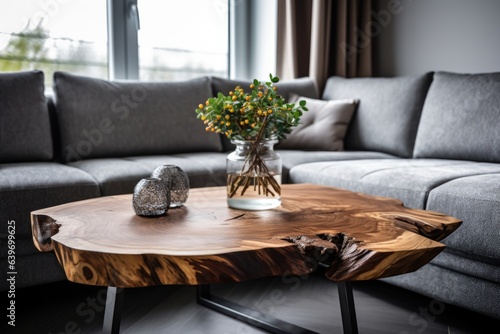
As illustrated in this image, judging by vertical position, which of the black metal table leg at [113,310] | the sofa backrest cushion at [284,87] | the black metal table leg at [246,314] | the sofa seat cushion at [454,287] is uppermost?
the sofa backrest cushion at [284,87]

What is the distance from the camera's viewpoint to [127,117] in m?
2.74

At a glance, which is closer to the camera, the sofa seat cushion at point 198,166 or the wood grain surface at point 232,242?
the wood grain surface at point 232,242

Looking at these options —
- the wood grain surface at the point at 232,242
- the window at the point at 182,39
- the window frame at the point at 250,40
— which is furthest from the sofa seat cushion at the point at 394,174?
the window frame at the point at 250,40

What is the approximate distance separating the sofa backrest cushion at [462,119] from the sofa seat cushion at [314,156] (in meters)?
0.27

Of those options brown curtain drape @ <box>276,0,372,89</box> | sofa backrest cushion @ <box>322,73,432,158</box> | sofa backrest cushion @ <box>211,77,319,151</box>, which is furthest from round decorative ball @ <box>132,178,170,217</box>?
brown curtain drape @ <box>276,0,372,89</box>

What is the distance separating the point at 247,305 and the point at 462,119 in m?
1.46

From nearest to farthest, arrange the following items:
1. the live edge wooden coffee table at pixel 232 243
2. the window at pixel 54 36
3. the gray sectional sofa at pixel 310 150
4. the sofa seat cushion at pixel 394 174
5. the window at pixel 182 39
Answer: the live edge wooden coffee table at pixel 232 243 < the gray sectional sofa at pixel 310 150 < the sofa seat cushion at pixel 394 174 < the window at pixel 54 36 < the window at pixel 182 39

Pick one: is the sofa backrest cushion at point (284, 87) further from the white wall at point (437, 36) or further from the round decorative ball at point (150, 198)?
the round decorative ball at point (150, 198)

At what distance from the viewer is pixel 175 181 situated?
157 centimetres

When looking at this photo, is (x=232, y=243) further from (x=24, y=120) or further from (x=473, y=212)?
(x=24, y=120)

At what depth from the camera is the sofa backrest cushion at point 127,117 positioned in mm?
2609

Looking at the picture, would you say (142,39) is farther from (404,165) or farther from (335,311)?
(335,311)

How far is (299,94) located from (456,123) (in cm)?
106

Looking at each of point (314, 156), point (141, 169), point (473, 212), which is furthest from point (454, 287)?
point (141, 169)
